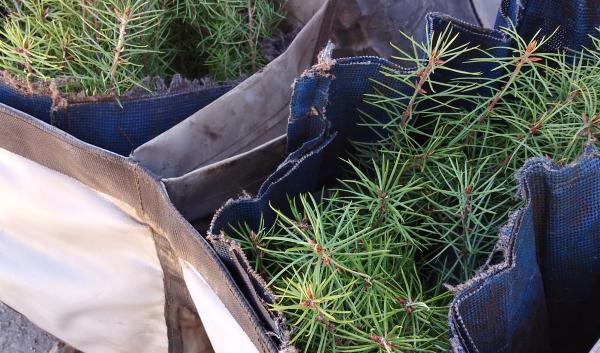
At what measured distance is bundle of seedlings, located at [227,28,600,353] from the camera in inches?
22.7

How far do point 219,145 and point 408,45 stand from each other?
0.38 meters

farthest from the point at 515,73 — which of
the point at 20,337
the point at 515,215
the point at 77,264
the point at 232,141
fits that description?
the point at 20,337

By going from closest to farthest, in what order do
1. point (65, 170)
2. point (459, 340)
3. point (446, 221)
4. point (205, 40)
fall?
point (459, 340) < point (446, 221) < point (65, 170) < point (205, 40)

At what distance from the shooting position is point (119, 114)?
78cm

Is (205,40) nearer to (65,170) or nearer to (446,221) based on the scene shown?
(65,170)

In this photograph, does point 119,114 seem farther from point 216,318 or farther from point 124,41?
point 216,318

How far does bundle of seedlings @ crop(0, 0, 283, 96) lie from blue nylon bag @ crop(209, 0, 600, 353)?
23 cm

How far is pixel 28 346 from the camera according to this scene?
1.20 metres

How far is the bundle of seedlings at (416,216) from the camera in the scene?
1.90 ft

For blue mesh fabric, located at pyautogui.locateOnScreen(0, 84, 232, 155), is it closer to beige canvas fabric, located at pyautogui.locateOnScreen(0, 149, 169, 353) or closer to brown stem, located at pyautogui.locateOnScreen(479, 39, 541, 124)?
beige canvas fabric, located at pyautogui.locateOnScreen(0, 149, 169, 353)

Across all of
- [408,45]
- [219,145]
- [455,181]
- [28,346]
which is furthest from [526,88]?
[28,346]

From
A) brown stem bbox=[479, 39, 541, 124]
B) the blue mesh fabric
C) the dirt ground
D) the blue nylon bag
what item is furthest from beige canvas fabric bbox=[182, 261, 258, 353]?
the dirt ground

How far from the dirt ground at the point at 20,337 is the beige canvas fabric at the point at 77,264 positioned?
6.1 inches

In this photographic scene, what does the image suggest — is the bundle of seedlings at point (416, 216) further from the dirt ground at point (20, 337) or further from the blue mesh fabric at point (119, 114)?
the dirt ground at point (20, 337)
